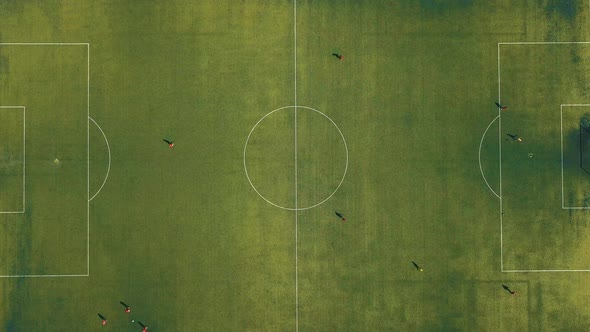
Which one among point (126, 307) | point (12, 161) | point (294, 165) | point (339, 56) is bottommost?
point (126, 307)

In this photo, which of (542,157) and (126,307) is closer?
(126,307)

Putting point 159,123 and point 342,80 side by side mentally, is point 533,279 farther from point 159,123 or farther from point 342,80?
point 159,123

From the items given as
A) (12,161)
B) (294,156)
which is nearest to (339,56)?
(294,156)

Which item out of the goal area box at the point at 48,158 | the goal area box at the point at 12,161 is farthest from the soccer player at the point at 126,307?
the goal area box at the point at 12,161

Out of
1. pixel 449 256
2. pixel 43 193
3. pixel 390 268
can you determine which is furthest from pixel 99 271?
pixel 449 256

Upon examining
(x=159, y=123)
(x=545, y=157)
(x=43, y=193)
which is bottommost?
(x=43, y=193)

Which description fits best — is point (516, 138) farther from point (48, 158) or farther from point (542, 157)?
point (48, 158)

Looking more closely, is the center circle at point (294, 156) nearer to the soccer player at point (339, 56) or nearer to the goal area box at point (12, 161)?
the soccer player at point (339, 56)
